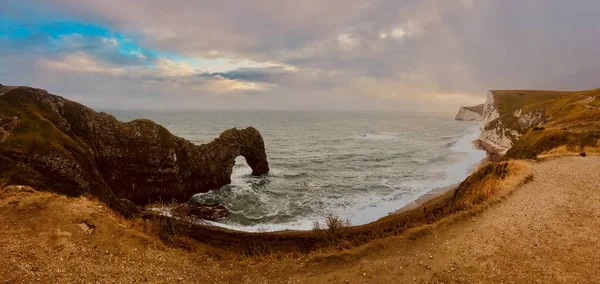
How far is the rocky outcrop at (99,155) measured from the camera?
31.6m

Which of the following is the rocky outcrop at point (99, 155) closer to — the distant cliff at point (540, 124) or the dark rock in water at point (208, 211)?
the dark rock in water at point (208, 211)

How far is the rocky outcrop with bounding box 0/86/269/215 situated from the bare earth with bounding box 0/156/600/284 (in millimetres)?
12148

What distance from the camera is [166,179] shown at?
47.5 m

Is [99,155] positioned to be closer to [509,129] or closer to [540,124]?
[540,124]

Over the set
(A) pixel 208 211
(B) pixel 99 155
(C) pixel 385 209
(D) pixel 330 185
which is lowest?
(C) pixel 385 209

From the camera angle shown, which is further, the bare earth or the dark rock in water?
the dark rock in water

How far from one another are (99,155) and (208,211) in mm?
15564

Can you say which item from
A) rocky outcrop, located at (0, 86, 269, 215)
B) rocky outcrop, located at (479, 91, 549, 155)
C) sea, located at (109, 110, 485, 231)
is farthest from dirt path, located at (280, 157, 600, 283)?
rocky outcrop, located at (479, 91, 549, 155)

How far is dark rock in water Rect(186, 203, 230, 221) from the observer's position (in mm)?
42375

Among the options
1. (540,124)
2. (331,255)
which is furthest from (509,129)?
(331,255)

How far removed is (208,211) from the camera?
145ft

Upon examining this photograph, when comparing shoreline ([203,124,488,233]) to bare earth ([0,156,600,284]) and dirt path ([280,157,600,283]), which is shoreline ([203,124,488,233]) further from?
dirt path ([280,157,600,283])

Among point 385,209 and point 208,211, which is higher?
point 208,211

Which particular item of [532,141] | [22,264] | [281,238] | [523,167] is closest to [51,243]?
[22,264]
